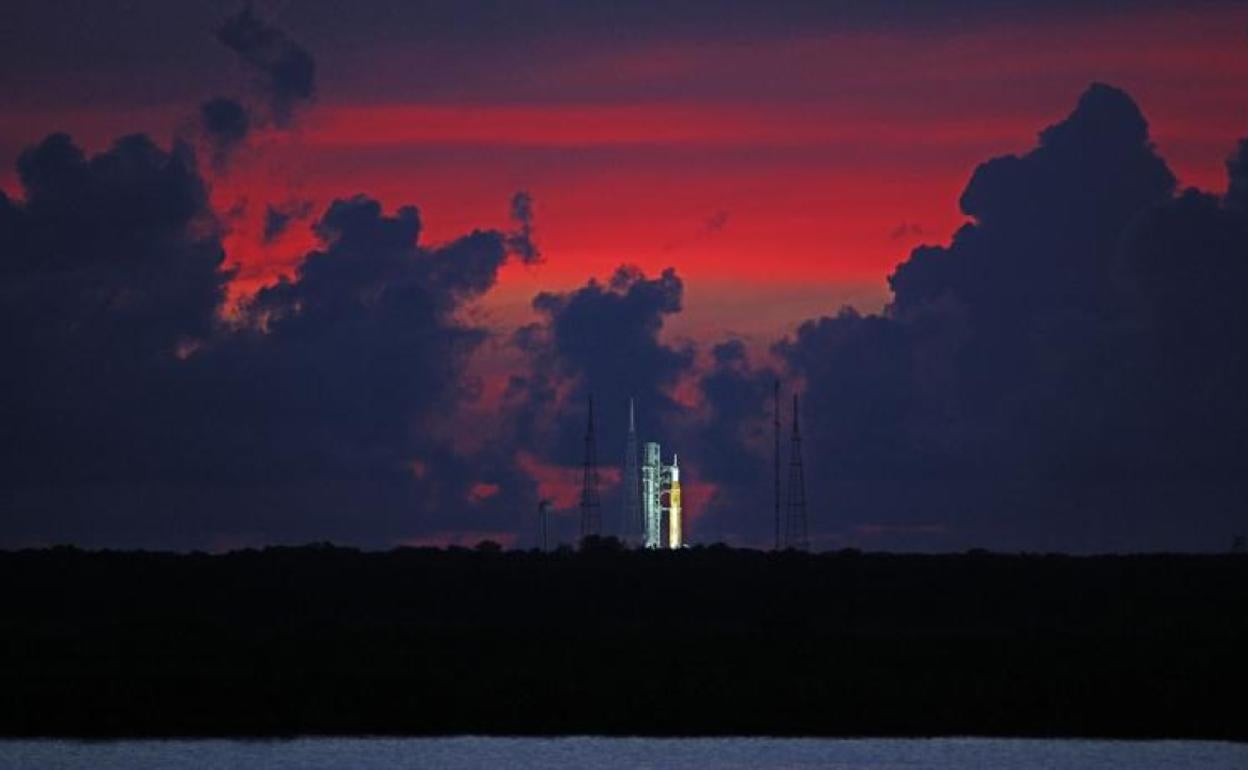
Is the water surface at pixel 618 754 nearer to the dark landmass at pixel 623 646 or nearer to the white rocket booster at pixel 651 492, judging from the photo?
the dark landmass at pixel 623 646

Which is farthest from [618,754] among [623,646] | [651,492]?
[651,492]

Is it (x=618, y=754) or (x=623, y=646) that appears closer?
(x=618, y=754)

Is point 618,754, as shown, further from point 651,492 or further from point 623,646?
point 651,492

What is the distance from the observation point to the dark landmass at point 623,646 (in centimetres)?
7356

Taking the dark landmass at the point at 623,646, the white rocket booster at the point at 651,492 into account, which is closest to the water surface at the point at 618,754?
the dark landmass at the point at 623,646

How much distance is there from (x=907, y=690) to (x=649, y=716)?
26.4ft

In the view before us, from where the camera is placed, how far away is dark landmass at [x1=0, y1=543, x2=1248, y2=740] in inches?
2896

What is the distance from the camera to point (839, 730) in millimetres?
73625

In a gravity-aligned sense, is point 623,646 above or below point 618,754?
above

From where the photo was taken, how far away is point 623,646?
8775cm

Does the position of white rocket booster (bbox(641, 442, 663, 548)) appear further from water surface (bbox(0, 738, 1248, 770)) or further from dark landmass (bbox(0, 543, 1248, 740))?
water surface (bbox(0, 738, 1248, 770))

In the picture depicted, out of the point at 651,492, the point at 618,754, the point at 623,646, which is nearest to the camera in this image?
the point at 618,754

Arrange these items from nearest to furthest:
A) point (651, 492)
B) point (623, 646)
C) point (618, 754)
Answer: point (618, 754) < point (623, 646) < point (651, 492)

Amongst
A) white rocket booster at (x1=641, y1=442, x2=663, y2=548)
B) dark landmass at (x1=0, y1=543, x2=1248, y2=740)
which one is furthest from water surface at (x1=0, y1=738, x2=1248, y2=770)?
white rocket booster at (x1=641, y1=442, x2=663, y2=548)
